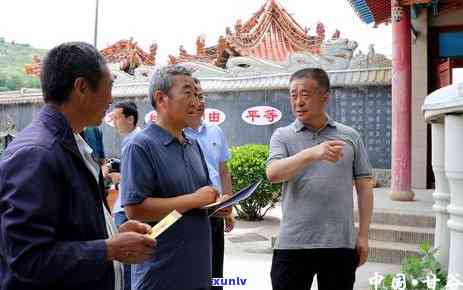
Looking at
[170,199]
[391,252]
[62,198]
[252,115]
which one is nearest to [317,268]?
[170,199]

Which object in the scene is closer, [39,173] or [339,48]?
[39,173]

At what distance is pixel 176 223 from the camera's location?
1783 mm

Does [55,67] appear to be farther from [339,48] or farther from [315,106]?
[339,48]

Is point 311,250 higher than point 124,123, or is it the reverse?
point 124,123

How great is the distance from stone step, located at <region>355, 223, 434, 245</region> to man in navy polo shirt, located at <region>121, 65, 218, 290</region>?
11.5 feet

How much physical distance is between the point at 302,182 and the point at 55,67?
1.24m

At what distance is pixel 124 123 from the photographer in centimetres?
360

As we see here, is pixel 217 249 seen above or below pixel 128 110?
below

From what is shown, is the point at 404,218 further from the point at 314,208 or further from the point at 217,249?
the point at 314,208

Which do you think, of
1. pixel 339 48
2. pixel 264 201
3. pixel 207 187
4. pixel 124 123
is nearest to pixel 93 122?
pixel 207 187

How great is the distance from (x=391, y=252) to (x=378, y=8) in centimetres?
395

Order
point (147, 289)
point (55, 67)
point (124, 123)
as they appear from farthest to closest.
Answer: point (124, 123) → point (147, 289) → point (55, 67)

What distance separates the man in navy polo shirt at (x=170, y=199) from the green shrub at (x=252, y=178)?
16.5 feet

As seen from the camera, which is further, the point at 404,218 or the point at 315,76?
the point at 404,218
